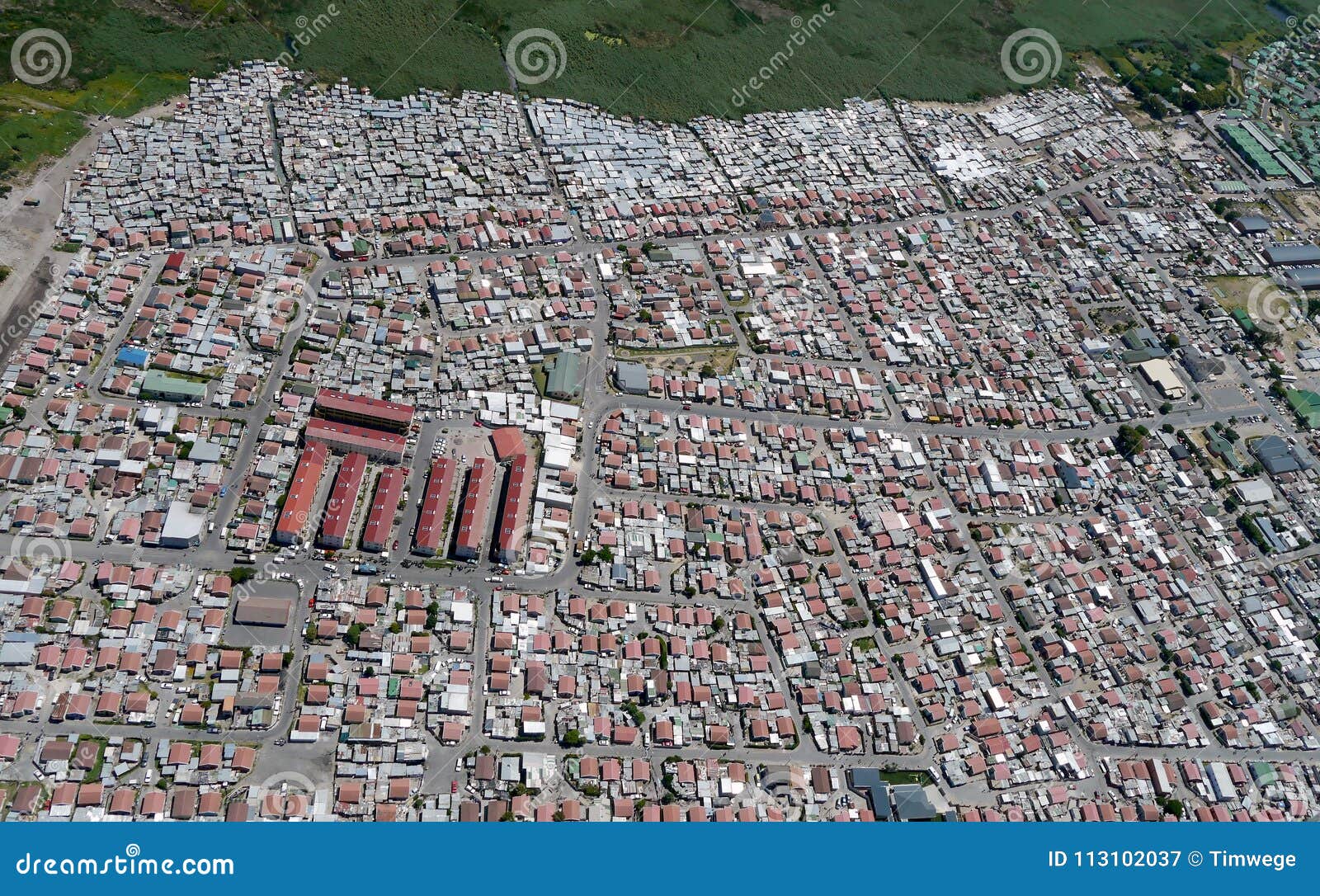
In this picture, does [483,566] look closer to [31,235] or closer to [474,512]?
[474,512]

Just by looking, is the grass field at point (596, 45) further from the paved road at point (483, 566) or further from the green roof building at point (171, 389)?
the green roof building at point (171, 389)

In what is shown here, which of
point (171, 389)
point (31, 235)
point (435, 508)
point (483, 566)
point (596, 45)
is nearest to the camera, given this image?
point (483, 566)

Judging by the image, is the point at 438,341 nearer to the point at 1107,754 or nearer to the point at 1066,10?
the point at 1107,754

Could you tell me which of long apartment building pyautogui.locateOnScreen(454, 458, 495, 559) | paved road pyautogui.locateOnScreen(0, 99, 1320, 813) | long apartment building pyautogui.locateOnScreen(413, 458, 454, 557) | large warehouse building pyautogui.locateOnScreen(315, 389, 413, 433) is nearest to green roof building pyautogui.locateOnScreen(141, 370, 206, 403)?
paved road pyautogui.locateOnScreen(0, 99, 1320, 813)

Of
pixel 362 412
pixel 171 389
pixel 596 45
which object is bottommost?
pixel 362 412

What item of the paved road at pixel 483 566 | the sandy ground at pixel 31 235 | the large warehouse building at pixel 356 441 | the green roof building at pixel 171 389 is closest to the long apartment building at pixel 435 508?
the paved road at pixel 483 566

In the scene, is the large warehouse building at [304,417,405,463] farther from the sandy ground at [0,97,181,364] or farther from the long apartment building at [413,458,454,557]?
the sandy ground at [0,97,181,364]

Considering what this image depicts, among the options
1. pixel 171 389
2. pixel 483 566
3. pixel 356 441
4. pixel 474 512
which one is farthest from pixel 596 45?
pixel 483 566

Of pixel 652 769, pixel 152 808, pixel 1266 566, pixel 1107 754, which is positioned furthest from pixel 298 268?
pixel 1266 566

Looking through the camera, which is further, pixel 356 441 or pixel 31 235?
pixel 31 235
